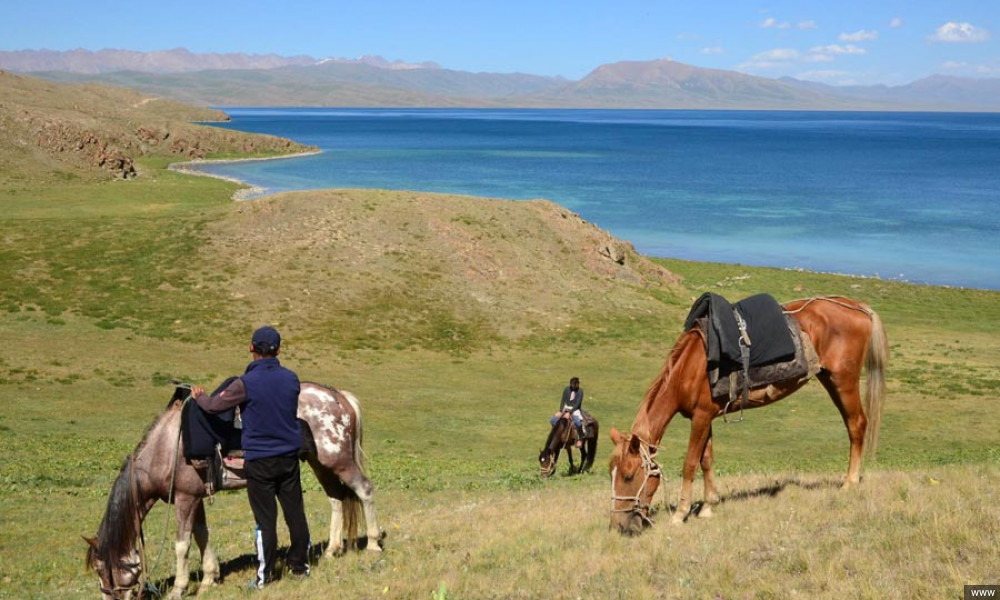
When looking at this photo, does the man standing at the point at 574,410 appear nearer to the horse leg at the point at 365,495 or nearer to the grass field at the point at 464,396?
the grass field at the point at 464,396

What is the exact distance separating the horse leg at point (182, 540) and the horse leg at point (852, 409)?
915cm

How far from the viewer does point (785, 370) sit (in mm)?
12477

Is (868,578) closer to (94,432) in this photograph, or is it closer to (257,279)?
(94,432)

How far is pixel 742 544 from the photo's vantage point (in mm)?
10023

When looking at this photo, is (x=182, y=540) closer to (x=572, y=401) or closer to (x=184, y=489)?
(x=184, y=489)

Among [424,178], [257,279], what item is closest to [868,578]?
[257,279]

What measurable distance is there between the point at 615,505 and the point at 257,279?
32.5m

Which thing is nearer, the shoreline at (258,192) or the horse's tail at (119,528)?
the horse's tail at (119,528)

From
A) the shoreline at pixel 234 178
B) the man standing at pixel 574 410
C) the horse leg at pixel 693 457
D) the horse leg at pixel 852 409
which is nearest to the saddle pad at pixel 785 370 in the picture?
the horse leg at pixel 693 457

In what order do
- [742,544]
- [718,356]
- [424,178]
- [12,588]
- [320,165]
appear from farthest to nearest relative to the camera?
[320,165] < [424,178] < [718,356] < [12,588] < [742,544]

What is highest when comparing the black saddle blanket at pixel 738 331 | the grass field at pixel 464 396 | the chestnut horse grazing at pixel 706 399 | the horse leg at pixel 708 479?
the black saddle blanket at pixel 738 331

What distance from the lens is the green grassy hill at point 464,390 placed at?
9820 millimetres

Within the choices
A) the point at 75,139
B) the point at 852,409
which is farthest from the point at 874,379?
the point at 75,139

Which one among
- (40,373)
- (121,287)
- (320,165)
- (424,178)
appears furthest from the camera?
(320,165)
